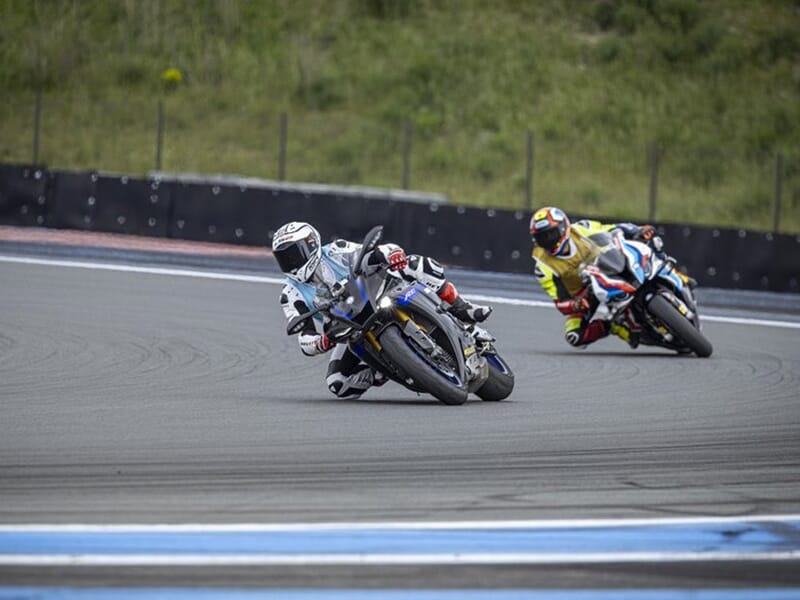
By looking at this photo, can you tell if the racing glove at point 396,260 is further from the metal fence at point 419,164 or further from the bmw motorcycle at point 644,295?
the metal fence at point 419,164

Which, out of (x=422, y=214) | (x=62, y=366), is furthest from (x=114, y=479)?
(x=422, y=214)

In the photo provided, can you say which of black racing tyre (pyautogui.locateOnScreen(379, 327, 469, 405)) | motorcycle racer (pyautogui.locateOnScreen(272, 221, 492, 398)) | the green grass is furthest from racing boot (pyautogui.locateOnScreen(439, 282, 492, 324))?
the green grass

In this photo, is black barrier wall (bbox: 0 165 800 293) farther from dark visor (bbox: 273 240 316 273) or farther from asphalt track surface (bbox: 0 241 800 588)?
dark visor (bbox: 273 240 316 273)

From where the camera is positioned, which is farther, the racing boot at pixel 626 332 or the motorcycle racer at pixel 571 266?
the racing boot at pixel 626 332

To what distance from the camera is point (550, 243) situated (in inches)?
629

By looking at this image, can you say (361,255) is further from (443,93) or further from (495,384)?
(443,93)

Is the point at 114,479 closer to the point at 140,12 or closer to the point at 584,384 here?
the point at 584,384

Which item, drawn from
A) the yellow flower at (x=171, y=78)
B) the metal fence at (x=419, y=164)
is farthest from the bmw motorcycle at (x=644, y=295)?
the yellow flower at (x=171, y=78)

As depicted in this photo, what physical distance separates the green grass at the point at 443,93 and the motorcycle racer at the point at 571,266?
63.5 feet

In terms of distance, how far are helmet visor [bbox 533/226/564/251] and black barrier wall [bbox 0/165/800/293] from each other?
8.25 metres

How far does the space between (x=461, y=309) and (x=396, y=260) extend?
2.04 feet

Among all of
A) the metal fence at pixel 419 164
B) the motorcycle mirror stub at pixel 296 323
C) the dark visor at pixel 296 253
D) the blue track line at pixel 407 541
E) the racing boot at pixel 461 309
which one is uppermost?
the metal fence at pixel 419 164

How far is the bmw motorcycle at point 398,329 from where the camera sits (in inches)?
425

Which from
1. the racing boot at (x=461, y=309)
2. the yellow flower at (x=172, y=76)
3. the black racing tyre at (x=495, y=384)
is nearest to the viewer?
the racing boot at (x=461, y=309)
